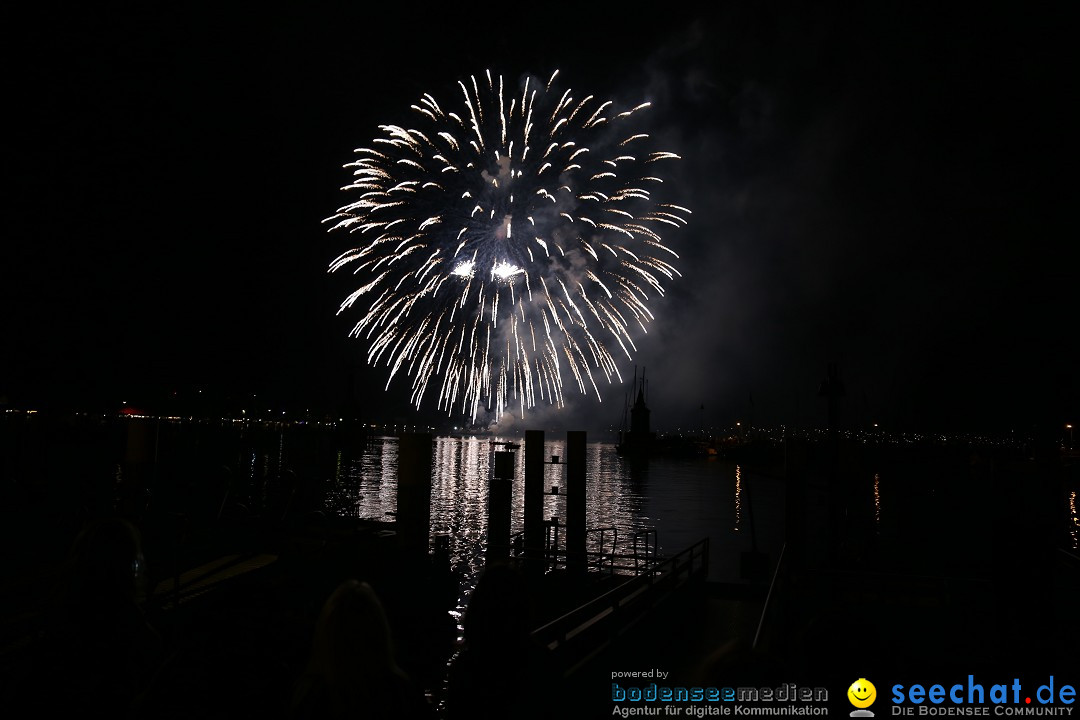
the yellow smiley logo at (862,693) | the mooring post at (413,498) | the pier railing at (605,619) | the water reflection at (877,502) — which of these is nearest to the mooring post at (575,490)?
the mooring post at (413,498)

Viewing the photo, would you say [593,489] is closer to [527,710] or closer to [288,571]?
[288,571]

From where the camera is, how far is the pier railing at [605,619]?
389 inches

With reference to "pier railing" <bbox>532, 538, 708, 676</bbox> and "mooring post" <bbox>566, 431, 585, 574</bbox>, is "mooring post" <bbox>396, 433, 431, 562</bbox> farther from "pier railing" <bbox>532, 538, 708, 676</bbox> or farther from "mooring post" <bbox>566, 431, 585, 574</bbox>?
"pier railing" <bbox>532, 538, 708, 676</bbox>

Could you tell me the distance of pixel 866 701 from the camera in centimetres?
336

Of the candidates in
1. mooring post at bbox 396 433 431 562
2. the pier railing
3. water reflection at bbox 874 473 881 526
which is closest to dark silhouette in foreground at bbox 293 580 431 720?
the pier railing

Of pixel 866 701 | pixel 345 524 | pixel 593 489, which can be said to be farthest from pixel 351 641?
pixel 593 489

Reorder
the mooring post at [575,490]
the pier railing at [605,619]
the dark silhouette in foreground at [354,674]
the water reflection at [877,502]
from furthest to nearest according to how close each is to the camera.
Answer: the water reflection at [877,502] < the mooring post at [575,490] < the pier railing at [605,619] < the dark silhouette in foreground at [354,674]

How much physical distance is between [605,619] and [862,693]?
28.5 ft

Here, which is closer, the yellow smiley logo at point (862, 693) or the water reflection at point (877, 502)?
the yellow smiley logo at point (862, 693)

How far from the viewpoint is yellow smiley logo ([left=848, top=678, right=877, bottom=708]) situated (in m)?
3.34

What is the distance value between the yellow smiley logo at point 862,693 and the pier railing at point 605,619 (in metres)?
3.96

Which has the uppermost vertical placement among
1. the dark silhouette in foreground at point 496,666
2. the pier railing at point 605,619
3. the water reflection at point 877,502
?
the dark silhouette in foreground at point 496,666

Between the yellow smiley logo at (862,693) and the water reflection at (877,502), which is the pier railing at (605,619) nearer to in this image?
the yellow smiley logo at (862,693)

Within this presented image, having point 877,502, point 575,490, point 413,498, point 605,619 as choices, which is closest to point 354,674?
point 605,619
